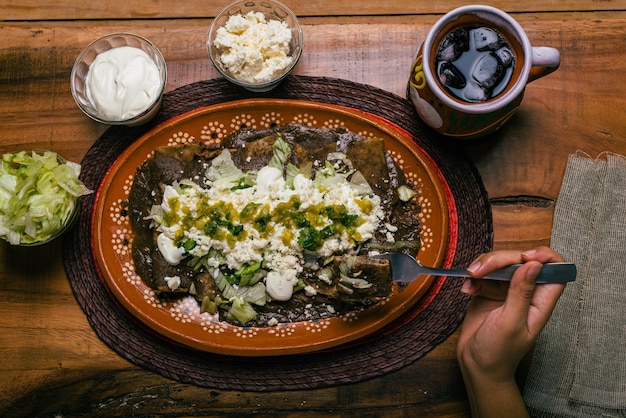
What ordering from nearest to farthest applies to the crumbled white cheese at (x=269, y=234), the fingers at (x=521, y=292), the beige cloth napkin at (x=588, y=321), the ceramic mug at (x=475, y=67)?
the fingers at (x=521, y=292) < the ceramic mug at (x=475, y=67) < the crumbled white cheese at (x=269, y=234) < the beige cloth napkin at (x=588, y=321)

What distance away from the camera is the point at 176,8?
2662 mm

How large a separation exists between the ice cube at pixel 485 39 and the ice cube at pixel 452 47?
39 mm

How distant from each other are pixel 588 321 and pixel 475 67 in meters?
1.19

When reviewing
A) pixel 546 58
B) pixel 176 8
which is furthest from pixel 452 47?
pixel 176 8

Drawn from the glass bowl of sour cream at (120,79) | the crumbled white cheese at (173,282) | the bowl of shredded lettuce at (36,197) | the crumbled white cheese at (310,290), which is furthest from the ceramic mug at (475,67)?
the bowl of shredded lettuce at (36,197)

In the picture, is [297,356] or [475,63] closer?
[475,63]

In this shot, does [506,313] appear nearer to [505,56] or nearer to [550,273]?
[550,273]

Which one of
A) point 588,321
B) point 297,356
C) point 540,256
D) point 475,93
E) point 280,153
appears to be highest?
point 475,93

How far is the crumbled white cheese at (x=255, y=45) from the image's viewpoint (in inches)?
95.1

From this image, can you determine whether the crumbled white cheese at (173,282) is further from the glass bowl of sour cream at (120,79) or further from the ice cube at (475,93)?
the ice cube at (475,93)

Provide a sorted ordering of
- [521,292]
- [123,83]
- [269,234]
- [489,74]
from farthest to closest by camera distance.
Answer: [123,83] < [269,234] < [489,74] < [521,292]

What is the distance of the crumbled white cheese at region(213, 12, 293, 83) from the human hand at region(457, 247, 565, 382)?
3.75 ft

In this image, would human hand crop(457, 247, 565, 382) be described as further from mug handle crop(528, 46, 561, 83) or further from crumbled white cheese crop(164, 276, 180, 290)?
crumbled white cheese crop(164, 276, 180, 290)

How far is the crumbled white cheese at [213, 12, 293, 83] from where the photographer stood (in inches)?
95.1
